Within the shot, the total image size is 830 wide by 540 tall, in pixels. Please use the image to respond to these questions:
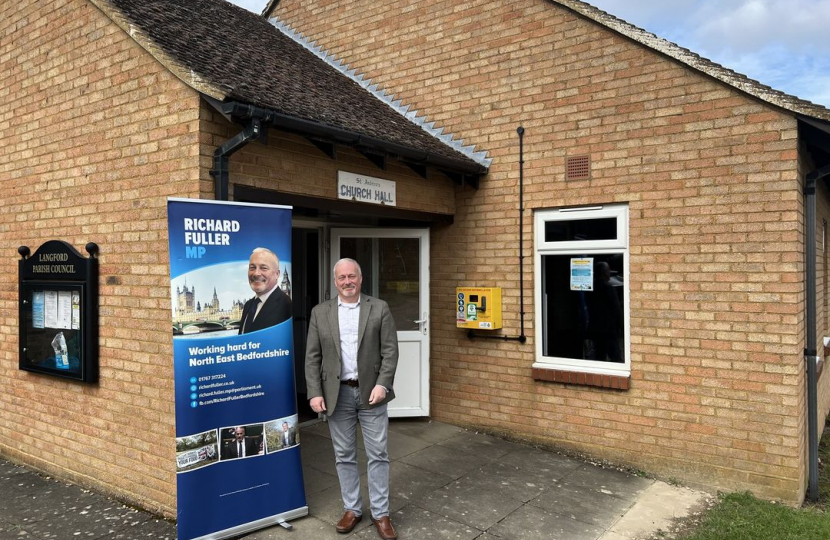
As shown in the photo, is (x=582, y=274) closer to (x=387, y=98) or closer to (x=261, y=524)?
(x=387, y=98)

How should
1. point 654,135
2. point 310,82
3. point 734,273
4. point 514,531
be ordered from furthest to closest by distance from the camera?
point 310,82 < point 654,135 < point 734,273 < point 514,531

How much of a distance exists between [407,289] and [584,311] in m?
1.94

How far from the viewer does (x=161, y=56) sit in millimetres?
4031

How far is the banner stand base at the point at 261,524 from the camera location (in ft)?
12.3

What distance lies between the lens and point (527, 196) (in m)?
5.99

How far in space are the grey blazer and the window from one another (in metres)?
2.51

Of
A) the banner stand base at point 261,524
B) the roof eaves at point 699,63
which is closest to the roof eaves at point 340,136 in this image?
the roof eaves at point 699,63

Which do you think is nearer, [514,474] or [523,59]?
[514,474]

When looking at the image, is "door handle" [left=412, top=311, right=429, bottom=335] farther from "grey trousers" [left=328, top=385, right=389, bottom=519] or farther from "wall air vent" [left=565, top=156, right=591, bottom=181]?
"grey trousers" [left=328, top=385, right=389, bottom=519]

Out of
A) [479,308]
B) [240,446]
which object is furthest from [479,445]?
[240,446]

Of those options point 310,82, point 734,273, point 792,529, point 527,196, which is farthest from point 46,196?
point 792,529

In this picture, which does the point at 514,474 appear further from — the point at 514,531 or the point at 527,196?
the point at 527,196

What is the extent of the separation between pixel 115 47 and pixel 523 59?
147 inches

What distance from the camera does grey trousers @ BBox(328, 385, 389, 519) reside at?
3.92 meters
